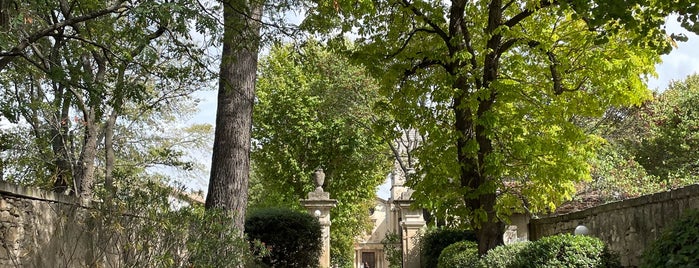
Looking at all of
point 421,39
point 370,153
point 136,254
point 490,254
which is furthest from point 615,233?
point 370,153

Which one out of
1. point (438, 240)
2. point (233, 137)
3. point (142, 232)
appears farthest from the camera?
point (438, 240)

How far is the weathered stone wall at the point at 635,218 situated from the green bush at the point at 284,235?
20.9 ft

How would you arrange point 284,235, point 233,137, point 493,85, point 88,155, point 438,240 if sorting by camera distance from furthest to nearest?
1. point 438,240
2. point 284,235
3. point 88,155
4. point 493,85
5. point 233,137

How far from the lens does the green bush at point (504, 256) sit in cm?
752

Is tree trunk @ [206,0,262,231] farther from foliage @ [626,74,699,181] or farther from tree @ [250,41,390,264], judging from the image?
foliage @ [626,74,699,181]

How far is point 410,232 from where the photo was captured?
15727mm

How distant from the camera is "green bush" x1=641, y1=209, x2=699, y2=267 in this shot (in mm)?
3654

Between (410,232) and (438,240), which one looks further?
(410,232)

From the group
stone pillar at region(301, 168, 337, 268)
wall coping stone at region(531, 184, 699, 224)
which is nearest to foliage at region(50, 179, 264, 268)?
wall coping stone at region(531, 184, 699, 224)

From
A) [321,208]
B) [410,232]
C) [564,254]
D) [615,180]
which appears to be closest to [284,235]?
[321,208]

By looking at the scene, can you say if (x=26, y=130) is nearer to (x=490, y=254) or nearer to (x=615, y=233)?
(x=490, y=254)

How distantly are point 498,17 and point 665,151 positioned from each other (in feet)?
46.0

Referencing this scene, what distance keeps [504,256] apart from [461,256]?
258 centimetres

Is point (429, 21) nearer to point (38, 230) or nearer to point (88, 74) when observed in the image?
point (88, 74)
